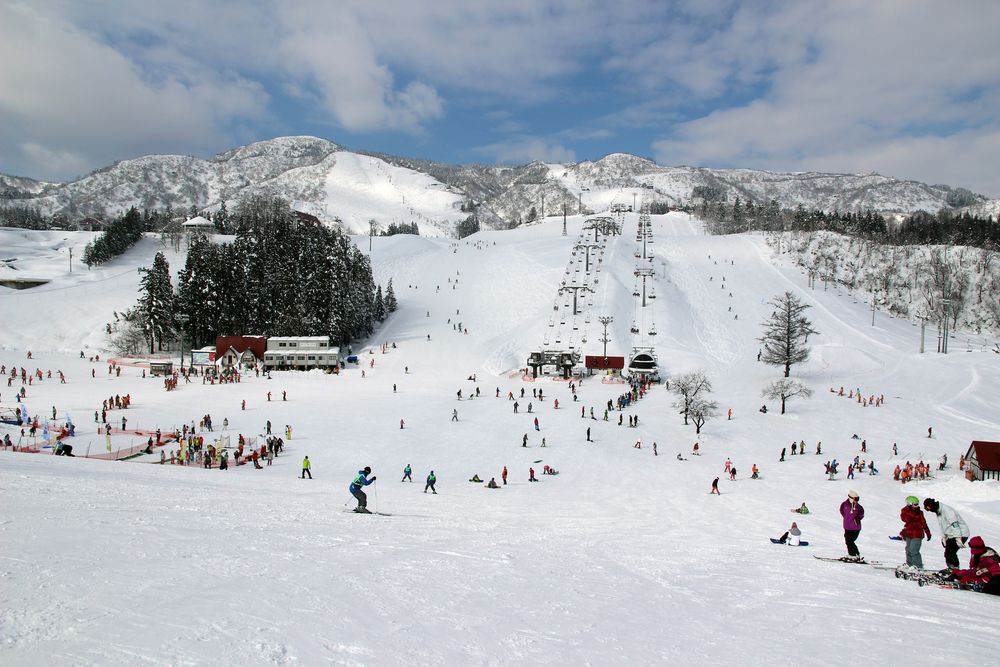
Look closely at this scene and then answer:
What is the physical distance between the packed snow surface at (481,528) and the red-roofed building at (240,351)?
5.04 metres

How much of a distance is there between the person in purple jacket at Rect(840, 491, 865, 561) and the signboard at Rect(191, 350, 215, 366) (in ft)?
184

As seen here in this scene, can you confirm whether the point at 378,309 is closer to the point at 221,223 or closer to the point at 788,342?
the point at 788,342

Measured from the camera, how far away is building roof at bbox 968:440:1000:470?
83.0ft

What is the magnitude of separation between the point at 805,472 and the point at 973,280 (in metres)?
95.9

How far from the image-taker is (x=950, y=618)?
21.8 ft

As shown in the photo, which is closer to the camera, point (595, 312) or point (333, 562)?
point (333, 562)

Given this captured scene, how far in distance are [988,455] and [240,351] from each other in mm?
55820

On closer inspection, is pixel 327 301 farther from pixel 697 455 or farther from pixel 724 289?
pixel 724 289

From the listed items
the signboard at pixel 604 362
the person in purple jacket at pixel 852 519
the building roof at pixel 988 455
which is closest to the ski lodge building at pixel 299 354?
the signboard at pixel 604 362

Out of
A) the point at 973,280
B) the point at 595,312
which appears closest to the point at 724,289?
the point at 595,312

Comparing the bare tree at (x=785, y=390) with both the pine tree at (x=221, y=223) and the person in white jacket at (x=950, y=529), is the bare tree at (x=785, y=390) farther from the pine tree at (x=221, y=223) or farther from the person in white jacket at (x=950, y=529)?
the pine tree at (x=221, y=223)

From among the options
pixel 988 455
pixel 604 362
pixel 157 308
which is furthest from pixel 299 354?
pixel 988 455

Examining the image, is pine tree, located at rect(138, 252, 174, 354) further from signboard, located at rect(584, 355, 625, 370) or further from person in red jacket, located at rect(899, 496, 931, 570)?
person in red jacket, located at rect(899, 496, 931, 570)

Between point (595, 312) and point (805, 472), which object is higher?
point (595, 312)
